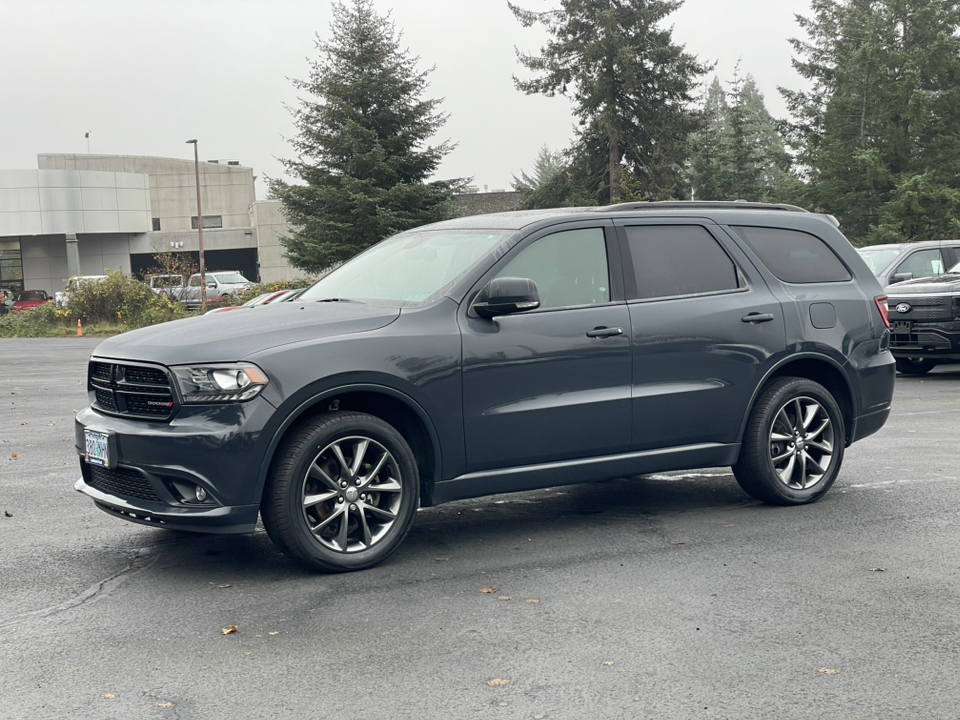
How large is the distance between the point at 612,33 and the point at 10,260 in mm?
46811

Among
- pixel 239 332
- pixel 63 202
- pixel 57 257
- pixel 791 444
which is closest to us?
pixel 239 332

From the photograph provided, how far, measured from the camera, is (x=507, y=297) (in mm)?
5898

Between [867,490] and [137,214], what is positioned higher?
[137,214]

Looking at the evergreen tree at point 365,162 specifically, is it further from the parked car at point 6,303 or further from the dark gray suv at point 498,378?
the dark gray suv at point 498,378

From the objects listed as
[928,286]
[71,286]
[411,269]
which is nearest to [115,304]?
[71,286]

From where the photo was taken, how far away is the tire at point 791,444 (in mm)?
7055

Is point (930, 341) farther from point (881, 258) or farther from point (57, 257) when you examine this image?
point (57, 257)

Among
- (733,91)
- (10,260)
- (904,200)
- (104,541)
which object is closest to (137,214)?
(10,260)

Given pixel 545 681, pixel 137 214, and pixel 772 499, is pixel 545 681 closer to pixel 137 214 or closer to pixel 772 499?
pixel 772 499

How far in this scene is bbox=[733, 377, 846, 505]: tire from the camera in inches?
278

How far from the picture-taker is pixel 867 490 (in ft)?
25.3

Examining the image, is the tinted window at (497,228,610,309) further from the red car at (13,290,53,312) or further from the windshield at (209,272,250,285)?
the red car at (13,290,53,312)

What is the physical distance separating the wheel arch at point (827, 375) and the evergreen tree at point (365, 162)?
3119 centimetres

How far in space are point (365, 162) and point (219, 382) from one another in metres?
34.0
